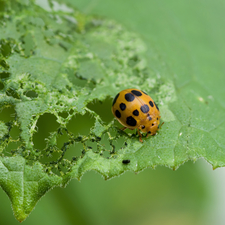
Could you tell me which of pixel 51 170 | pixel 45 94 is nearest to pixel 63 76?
pixel 45 94

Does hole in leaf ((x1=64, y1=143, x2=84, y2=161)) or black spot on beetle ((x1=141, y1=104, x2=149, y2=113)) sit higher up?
black spot on beetle ((x1=141, y1=104, x2=149, y2=113))

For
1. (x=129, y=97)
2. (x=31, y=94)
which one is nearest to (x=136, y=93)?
(x=129, y=97)

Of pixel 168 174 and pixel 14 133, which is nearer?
pixel 14 133

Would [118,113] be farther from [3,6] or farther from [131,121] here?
[3,6]

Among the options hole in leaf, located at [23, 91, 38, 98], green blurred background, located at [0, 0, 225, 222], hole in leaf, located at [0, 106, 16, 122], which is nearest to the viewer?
hole in leaf, located at [0, 106, 16, 122]

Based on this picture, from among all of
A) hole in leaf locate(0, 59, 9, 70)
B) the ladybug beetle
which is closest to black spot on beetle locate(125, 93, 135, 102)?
the ladybug beetle

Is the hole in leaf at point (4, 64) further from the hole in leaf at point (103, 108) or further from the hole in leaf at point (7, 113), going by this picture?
the hole in leaf at point (103, 108)

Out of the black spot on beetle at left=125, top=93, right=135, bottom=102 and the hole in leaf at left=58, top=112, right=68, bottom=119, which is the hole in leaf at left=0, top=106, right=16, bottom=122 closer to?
the hole in leaf at left=58, top=112, right=68, bottom=119
